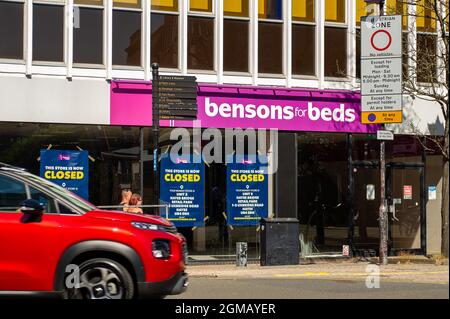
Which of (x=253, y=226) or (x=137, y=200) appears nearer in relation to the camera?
(x=137, y=200)

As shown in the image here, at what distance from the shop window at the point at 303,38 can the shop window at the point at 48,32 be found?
20.4 ft

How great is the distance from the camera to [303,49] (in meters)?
19.7

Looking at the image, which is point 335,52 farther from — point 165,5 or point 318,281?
point 318,281

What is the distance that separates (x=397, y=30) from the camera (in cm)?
1675

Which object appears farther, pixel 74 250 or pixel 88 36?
pixel 88 36

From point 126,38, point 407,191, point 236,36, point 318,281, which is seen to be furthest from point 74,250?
point 407,191

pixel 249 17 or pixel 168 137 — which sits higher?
pixel 249 17

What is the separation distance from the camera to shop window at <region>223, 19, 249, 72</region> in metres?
18.9

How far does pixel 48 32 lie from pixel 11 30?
0.86 meters

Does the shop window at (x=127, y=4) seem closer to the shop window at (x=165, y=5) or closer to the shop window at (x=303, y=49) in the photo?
the shop window at (x=165, y=5)

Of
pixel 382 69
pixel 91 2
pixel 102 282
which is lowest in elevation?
pixel 102 282
